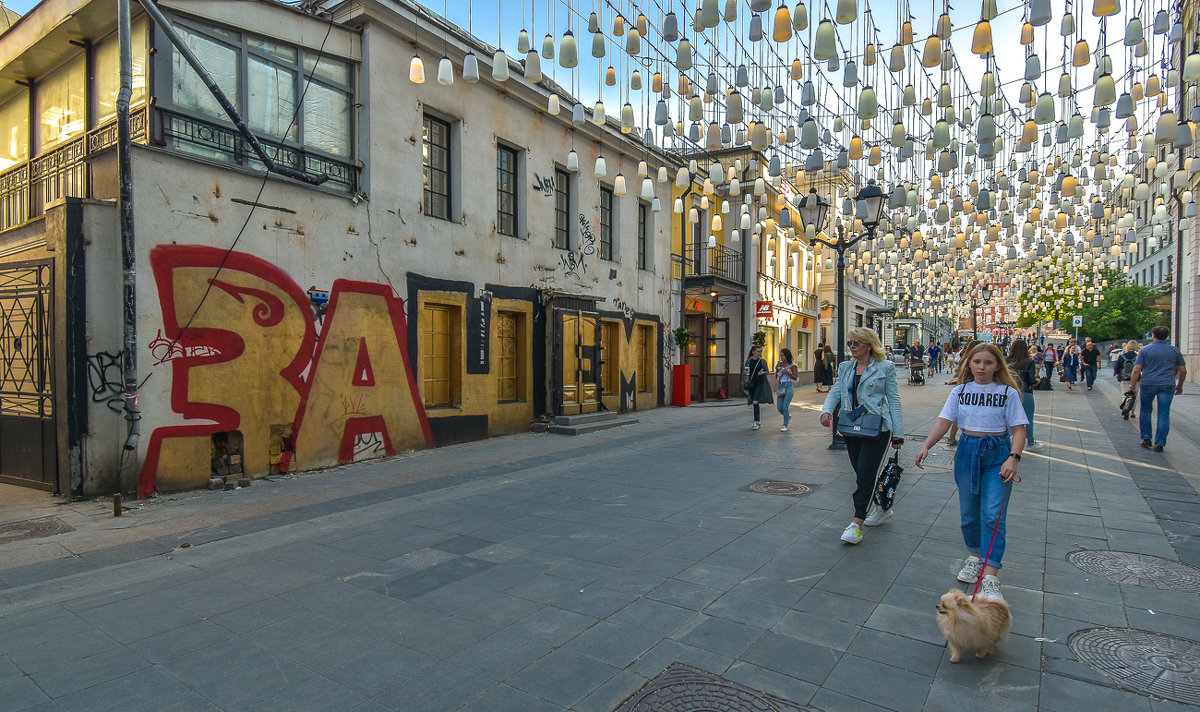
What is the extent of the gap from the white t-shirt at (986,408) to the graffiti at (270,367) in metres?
8.02

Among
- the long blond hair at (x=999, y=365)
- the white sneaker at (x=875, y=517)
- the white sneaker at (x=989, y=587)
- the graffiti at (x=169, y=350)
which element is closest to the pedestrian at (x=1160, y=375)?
the white sneaker at (x=875, y=517)

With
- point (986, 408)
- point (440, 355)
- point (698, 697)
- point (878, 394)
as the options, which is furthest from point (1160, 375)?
point (440, 355)

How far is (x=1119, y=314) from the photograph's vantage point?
45.6m

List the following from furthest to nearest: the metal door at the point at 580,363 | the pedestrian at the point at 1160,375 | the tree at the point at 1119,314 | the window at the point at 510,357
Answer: the tree at the point at 1119,314 < the metal door at the point at 580,363 < the window at the point at 510,357 < the pedestrian at the point at 1160,375

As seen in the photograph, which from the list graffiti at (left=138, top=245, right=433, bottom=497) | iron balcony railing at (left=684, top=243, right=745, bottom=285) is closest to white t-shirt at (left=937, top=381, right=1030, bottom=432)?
graffiti at (left=138, top=245, right=433, bottom=497)

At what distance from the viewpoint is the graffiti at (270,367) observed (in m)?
7.67

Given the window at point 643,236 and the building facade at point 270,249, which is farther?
the window at point 643,236

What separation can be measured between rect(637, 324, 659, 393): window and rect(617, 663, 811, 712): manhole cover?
47.0 ft

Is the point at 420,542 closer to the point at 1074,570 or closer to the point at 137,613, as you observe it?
the point at 137,613

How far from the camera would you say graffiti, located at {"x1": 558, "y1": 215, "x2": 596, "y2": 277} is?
14312mm

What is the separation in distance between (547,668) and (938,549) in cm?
351

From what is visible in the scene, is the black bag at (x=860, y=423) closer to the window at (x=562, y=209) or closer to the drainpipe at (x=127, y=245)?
the drainpipe at (x=127, y=245)

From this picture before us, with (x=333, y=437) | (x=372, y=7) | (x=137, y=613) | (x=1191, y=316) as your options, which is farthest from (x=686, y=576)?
(x=1191, y=316)

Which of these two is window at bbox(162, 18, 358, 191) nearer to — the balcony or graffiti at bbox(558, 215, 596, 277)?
graffiti at bbox(558, 215, 596, 277)
